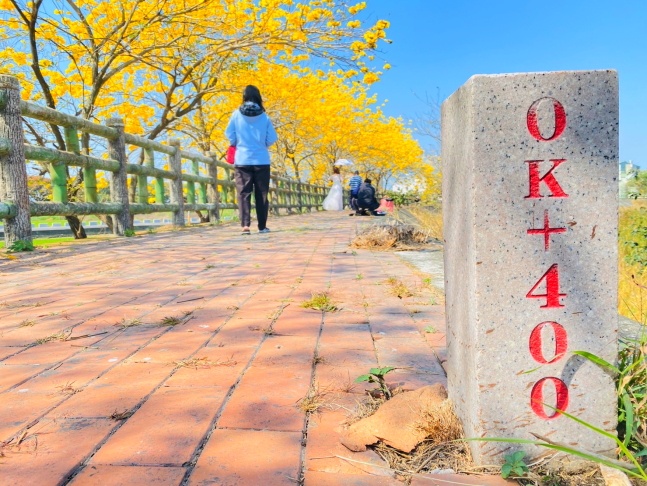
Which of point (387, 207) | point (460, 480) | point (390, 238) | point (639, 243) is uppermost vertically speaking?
point (387, 207)

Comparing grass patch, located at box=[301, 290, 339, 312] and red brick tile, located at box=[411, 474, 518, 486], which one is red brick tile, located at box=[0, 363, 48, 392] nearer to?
grass patch, located at box=[301, 290, 339, 312]

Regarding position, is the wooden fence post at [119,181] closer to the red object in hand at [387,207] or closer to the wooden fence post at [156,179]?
the wooden fence post at [156,179]

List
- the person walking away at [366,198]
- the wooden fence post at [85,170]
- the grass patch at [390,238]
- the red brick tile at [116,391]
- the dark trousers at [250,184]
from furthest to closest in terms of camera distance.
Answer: the person walking away at [366,198] → the dark trousers at [250,184] → the wooden fence post at [85,170] → the grass patch at [390,238] → the red brick tile at [116,391]

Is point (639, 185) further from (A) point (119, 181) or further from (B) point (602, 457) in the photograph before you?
(B) point (602, 457)

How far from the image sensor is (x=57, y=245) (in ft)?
20.8

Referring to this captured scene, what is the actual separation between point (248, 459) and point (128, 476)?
0.97 ft

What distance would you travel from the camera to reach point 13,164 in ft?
17.8

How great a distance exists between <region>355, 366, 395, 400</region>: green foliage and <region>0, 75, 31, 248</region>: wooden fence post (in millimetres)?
5095

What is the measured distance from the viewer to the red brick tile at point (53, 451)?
4.10 feet

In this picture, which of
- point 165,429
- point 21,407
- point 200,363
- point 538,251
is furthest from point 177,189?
point 538,251

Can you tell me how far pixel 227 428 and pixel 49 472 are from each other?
463 millimetres

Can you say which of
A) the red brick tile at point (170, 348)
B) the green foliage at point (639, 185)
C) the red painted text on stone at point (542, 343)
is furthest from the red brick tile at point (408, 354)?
the green foliage at point (639, 185)

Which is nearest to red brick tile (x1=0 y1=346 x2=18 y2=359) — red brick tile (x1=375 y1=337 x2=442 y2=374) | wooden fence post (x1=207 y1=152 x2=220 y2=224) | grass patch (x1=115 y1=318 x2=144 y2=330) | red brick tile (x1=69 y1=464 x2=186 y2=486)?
grass patch (x1=115 y1=318 x2=144 y2=330)

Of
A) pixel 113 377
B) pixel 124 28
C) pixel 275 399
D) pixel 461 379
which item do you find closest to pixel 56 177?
pixel 124 28
